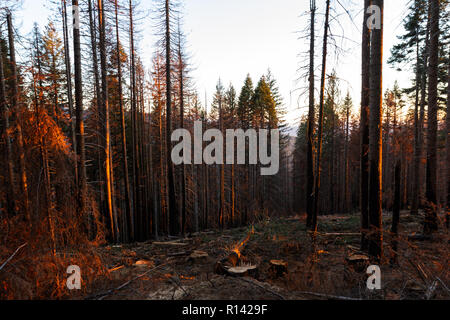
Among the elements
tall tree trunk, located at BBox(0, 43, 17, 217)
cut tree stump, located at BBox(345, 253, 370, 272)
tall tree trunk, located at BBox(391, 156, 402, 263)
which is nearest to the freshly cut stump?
cut tree stump, located at BBox(345, 253, 370, 272)

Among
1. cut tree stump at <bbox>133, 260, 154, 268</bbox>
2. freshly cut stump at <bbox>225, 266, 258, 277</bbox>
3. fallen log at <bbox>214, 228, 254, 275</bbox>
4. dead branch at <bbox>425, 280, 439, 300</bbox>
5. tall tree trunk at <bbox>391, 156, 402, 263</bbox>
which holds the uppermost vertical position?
tall tree trunk at <bbox>391, 156, 402, 263</bbox>

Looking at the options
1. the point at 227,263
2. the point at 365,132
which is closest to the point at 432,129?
the point at 365,132

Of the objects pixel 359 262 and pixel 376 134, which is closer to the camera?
pixel 359 262

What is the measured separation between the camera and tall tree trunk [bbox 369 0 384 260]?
5.61 metres

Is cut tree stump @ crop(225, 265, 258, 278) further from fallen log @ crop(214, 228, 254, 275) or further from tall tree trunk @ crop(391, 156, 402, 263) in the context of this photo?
tall tree trunk @ crop(391, 156, 402, 263)

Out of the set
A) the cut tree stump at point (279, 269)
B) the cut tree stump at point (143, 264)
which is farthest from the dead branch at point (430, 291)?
the cut tree stump at point (143, 264)

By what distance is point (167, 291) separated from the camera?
4453 mm

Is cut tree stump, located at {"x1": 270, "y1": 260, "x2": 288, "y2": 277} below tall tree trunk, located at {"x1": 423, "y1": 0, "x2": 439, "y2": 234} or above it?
below

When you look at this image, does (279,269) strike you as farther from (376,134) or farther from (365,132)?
(365,132)

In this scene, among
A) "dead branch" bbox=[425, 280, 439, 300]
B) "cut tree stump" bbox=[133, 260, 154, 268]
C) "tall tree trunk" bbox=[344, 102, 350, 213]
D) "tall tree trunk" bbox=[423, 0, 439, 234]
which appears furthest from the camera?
"tall tree trunk" bbox=[344, 102, 350, 213]

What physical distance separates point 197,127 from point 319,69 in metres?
13.6

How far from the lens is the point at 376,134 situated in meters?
5.65

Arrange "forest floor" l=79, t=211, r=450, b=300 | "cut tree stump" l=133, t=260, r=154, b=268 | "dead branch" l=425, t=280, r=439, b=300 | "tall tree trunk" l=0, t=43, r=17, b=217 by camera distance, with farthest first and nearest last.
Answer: "cut tree stump" l=133, t=260, r=154, b=268 < "tall tree trunk" l=0, t=43, r=17, b=217 < "forest floor" l=79, t=211, r=450, b=300 < "dead branch" l=425, t=280, r=439, b=300

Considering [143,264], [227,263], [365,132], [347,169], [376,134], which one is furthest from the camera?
[347,169]
